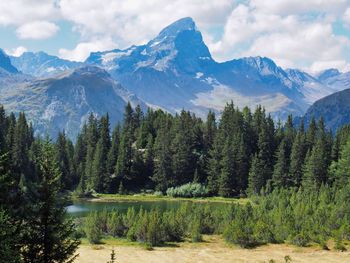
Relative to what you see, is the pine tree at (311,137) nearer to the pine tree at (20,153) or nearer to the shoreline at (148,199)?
the shoreline at (148,199)

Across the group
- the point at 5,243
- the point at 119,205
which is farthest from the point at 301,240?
the point at 119,205

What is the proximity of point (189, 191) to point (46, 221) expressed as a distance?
335ft

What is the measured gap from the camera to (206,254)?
171ft

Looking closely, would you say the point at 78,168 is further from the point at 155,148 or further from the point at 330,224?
the point at 330,224

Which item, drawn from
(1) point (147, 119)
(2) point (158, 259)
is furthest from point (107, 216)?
(1) point (147, 119)

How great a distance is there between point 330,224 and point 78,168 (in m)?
95.3

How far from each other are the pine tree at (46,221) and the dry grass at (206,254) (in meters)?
20.6

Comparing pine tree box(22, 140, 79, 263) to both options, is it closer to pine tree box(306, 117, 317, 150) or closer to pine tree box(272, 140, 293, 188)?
pine tree box(272, 140, 293, 188)

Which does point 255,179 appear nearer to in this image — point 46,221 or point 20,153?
point 20,153

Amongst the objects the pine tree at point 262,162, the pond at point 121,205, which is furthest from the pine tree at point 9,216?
the pine tree at point 262,162

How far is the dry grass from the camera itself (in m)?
48.7

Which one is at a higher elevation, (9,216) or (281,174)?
(281,174)

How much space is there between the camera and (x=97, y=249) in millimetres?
53656

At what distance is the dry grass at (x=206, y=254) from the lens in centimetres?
4872
